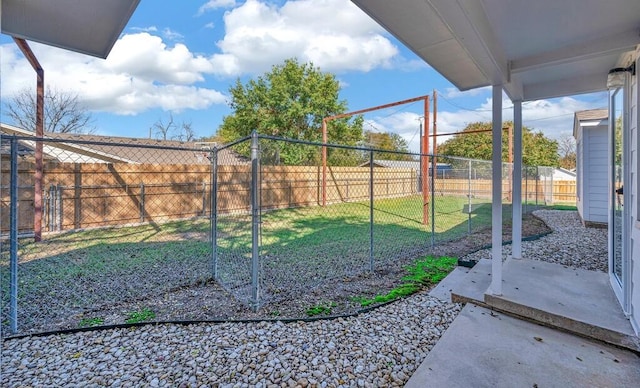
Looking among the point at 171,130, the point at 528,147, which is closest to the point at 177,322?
the point at 171,130

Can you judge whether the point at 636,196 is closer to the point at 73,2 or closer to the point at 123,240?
the point at 73,2

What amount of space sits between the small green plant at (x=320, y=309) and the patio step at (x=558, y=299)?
117cm

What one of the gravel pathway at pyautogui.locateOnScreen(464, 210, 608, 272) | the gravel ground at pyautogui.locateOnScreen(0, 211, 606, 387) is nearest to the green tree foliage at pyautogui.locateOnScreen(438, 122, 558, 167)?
the gravel pathway at pyautogui.locateOnScreen(464, 210, 608, 272)

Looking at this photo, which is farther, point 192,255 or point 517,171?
point 192,255

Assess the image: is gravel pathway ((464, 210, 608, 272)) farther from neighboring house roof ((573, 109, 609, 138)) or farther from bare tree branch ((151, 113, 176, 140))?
bare tree branch ((151, 113, 176, 140))

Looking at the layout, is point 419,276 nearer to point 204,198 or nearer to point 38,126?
point 38,126

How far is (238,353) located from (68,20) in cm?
247

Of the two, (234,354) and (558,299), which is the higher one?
(558,299)

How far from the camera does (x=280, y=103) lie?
1616cm

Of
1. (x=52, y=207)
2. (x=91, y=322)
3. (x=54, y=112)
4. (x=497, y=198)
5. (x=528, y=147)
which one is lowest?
(x=91, y=322)

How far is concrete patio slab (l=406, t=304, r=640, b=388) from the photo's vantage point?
68.1 inches

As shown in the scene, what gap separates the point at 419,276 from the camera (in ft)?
12.0

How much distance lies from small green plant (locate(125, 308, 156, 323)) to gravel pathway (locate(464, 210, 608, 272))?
3976mm

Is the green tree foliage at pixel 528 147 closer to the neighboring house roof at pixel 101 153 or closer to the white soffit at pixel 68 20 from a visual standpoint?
the neighboring house roof at pixel 101 153
